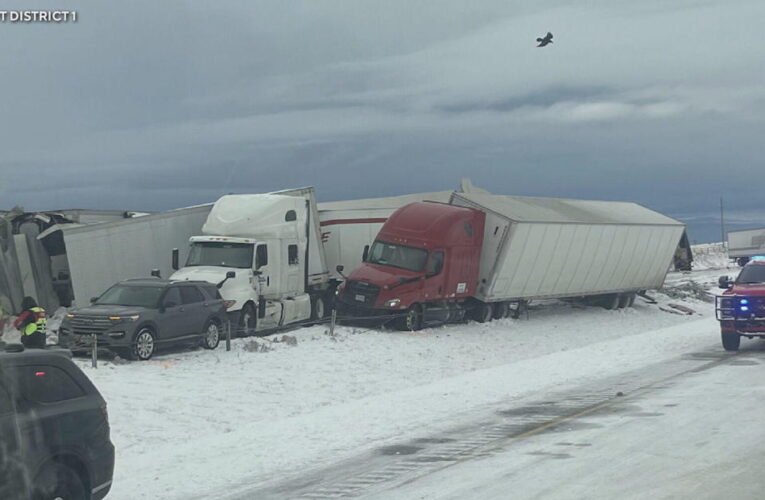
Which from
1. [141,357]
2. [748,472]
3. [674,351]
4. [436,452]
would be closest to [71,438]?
[436,452]

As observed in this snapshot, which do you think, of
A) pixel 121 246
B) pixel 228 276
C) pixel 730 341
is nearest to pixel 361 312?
pixel 228 276

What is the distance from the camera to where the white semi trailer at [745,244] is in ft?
253

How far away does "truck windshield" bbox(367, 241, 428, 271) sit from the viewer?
29.7 meters

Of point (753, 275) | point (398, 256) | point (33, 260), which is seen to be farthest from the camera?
point (398, 256)

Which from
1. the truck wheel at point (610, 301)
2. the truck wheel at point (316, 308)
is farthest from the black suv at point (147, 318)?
the truck wheel at point (610, 301)

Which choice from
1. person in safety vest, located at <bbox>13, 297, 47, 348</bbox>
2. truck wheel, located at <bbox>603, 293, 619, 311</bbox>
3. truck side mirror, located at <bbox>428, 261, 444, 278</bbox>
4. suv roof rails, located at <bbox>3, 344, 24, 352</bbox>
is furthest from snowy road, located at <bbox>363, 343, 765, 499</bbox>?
truck wheel, located at <bbox>603, 293, 619, 311</bbox>

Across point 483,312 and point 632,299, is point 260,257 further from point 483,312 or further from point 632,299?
point 632,299

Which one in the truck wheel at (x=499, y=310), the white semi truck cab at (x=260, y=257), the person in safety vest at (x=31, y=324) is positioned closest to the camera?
the person in safety vest at (x=31, y=324)

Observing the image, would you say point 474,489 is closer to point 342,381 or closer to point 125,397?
point 125,397

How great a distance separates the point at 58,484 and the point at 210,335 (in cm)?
1480

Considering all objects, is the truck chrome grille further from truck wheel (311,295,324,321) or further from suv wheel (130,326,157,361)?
suv wheel (130,326,157,361)

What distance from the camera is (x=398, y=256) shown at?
1185 inches

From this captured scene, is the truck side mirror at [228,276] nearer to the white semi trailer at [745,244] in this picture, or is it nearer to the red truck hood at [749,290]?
the red truck hood at [749,290]

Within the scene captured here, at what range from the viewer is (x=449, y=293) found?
30.3 meters
